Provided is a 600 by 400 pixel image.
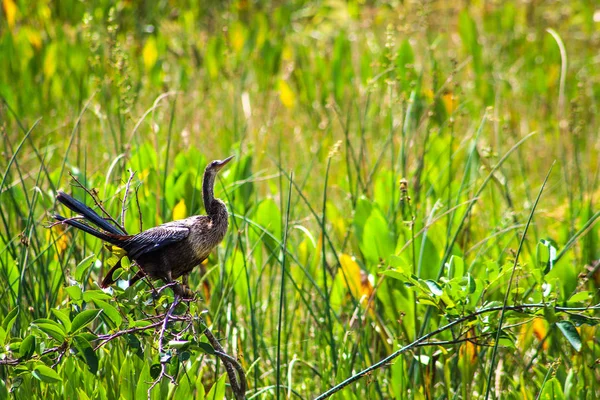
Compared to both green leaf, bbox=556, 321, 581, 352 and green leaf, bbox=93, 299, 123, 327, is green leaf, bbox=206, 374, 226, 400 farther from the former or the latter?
green leaf, bbox=556, 321, 581, 352

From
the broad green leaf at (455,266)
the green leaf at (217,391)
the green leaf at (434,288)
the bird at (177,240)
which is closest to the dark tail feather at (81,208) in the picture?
the bird at (177,240)

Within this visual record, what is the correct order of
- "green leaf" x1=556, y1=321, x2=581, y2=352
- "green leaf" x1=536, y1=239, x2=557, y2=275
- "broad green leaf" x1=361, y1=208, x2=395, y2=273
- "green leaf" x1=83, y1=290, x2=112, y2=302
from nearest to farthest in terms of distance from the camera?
1. "green leaf" x1=83, y1=290, x2=112, y2=302
2. "green leaf" x1=556, y1=321, x2=581, y2=352
3. "green leaf" x1=536, y1=239, x2=557, y2=275
4. "broad green leaf" x1=361, y1=208, x2=395, y2=273

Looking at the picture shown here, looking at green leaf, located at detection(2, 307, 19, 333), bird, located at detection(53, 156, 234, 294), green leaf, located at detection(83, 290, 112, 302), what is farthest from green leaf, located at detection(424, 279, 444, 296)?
green leaf, located at detection(2, 307, 19, 333)

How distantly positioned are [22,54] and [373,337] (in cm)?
359

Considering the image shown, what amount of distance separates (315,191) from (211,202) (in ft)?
7.75

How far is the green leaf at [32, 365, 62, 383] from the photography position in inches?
66.5

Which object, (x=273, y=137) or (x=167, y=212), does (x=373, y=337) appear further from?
(x=273, y=137)

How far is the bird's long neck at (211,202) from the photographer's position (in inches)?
67.3

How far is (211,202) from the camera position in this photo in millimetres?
1719

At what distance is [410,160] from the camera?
4.33m

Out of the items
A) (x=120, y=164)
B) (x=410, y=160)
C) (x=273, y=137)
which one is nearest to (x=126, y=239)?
(x=120, y=164)

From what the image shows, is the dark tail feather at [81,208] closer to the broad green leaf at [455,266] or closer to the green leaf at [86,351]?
the green leaf at [86,351]

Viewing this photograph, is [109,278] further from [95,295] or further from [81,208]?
[81,208]

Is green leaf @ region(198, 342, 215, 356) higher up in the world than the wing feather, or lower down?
lower down
